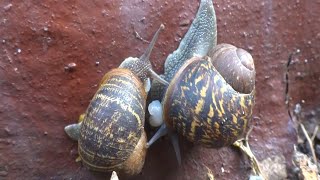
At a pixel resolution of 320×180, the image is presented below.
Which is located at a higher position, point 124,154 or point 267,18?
point 267,18

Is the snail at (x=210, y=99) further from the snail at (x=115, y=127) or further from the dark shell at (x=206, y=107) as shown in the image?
the snail at (x=115, y=127)

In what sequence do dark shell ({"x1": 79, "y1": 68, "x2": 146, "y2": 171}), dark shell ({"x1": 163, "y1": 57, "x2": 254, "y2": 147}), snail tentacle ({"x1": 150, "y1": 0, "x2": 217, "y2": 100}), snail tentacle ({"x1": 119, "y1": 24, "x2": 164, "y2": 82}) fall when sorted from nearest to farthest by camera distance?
dark shell ({"x1": 79, "y1": 68, "x2": 146, "y2": 171}) → dark shell ({"x1": 163, "y1": 57, "x2": 254, "y2": 147}) → snail tentacle ({"x1": 119, "y1": 24, "x2": 164, "y2": 82}) → snail tentacle ({"x1": 150, "y1": 0, "x2": 217, "y2": 100})

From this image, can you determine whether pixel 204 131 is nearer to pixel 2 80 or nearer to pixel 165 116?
pixel 165 116

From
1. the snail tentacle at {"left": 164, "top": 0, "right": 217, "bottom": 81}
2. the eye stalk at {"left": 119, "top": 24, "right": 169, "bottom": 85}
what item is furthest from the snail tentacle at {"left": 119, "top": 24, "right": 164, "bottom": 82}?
the snail tentacle at {"left": 164, "top": 0, "right": 217, "bottom": 81}

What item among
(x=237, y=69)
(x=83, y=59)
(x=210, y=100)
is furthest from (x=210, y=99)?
(x=83, y=59)

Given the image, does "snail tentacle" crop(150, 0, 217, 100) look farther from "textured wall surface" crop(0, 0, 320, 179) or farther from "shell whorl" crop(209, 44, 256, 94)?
"shell whorl" crop(209, 44, 256, 94)

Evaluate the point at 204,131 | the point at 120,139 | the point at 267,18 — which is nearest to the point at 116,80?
the point at 120,139

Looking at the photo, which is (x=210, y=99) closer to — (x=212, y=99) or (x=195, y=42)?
(x=212, y=99)
